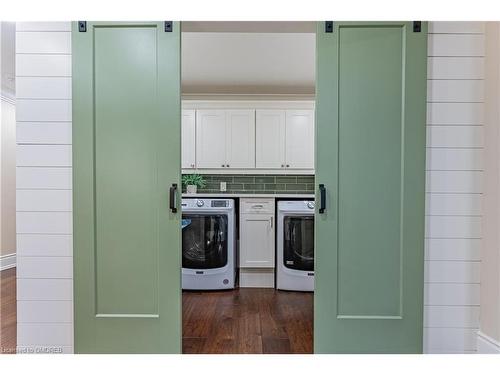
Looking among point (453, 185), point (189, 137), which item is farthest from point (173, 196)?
point (189, 137)

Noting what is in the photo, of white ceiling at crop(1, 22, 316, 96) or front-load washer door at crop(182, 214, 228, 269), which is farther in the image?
front-load washer door at crop(182, 214, 228, 269)

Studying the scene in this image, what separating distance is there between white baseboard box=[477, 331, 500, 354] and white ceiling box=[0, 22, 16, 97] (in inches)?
144

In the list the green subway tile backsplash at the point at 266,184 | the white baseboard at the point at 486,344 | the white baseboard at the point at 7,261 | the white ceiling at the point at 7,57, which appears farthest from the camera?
the green subway tile backsplash at the point at 266,184

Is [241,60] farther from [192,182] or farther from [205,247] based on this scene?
[205,247]

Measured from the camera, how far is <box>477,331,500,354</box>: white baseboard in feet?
4.80

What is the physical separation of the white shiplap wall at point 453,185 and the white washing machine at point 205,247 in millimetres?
1875

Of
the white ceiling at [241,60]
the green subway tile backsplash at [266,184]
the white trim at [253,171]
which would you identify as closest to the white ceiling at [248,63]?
the white ceiling at [241,60]

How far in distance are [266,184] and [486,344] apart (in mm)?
2745

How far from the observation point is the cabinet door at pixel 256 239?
3.15m

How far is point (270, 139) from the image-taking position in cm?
356

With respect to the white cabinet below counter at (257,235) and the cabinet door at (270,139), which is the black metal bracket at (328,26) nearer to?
the white cabinet below counter at (257,235)

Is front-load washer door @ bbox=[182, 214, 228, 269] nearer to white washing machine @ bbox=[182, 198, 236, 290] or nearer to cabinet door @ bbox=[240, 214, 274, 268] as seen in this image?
white washing machine @ bbox=[182, 198, 236, 290]

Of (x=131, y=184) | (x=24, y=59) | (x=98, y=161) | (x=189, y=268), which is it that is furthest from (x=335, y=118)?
(x=189, y=268)

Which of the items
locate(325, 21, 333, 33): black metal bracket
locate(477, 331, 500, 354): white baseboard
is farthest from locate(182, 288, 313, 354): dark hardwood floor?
locate(325, 21, 333, 33): black metal bracket
